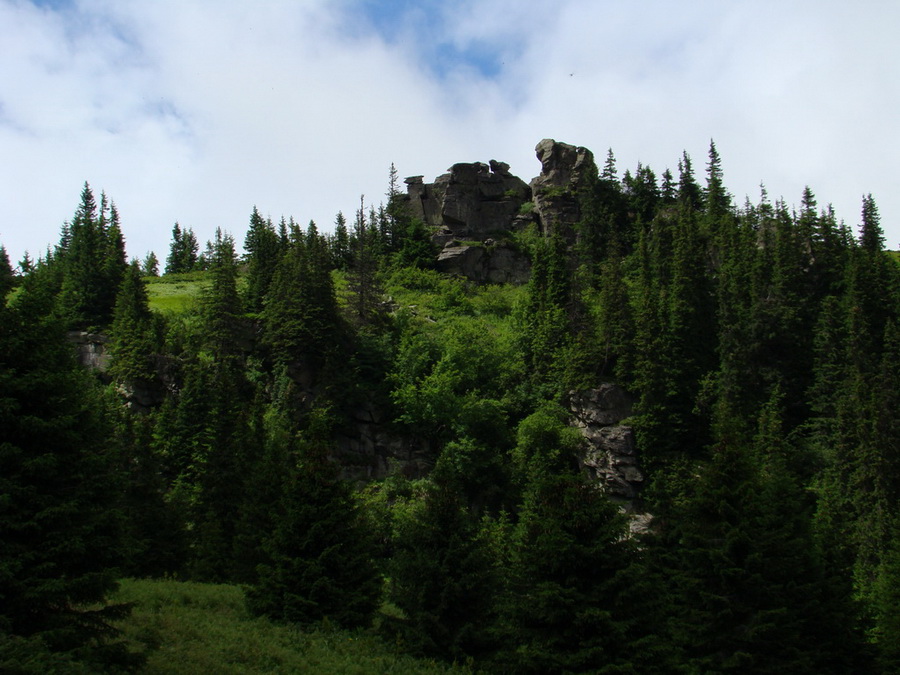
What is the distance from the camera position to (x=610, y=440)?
5650 cm

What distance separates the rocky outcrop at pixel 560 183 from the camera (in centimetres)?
9988

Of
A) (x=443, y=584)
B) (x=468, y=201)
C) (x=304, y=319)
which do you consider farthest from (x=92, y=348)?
(x=468, y=201)

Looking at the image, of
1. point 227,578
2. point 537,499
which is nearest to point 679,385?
point 537,499

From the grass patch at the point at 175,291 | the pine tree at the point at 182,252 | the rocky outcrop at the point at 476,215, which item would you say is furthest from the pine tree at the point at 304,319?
the pine tree at the point at 182,252

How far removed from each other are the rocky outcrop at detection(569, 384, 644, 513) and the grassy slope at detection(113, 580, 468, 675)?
34774mm

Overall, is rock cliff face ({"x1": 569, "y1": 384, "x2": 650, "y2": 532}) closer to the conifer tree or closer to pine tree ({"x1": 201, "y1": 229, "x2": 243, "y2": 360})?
pine tree ({"x1": 201, "y1": 229, "x2": 243, "y2": 360})

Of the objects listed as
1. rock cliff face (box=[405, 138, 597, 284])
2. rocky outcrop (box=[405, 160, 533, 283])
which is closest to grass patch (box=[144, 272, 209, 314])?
rocky outcrop (box=[405, 160, 533, 283])

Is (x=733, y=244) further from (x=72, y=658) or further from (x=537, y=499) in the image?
(x=72, y=658)

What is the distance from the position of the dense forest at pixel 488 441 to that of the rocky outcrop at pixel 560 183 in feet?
2.49

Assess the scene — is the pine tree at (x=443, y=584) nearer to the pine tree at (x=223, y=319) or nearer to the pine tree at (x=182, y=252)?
the pine tree at (x=223, y=319)

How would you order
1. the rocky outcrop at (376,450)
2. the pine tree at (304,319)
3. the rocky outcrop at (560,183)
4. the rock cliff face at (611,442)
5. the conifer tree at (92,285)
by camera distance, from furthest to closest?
the rocky outcrop at (560,183)
the conifer tree at (92,285)
the pine tree at (304,319)
the rocky outcrop at (376,450)
the rock cliff face at (611,442)

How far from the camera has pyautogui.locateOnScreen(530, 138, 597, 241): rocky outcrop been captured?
99.9 m

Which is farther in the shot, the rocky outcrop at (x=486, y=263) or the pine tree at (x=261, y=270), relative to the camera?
the rocky outcrop at (x=486, y=263)

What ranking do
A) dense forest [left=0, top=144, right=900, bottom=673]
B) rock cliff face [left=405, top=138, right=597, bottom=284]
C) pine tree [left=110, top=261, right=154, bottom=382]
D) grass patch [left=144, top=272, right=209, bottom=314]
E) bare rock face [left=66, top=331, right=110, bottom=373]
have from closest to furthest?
1. dense forest [left=0, top=144, right=900, bottom=673]
2. pine tree [left=110, top=261, right=154, bottom=382]
3. bare rock face [left=66, top=331, right=110, bottom=373]
4. grass patch [left=144, top=272, right=209, bottom=314]
5. rock cliff face [left=405, top=138, right=597, bottom=284]
